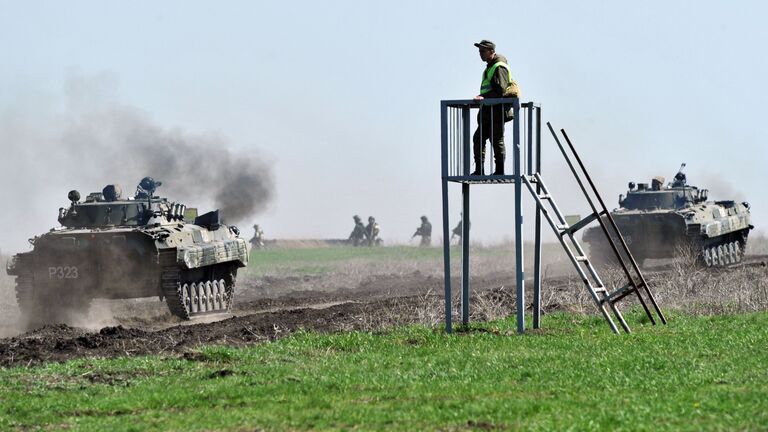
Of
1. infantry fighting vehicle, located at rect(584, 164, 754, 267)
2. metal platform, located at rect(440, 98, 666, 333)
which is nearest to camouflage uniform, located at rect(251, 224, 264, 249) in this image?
infantry fighting vehicle, located at rect(584, 164, 754, 267)

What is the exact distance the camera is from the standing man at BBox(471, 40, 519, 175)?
17.8 m

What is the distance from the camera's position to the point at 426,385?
41.4ft

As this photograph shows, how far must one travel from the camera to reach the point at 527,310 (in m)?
22.7

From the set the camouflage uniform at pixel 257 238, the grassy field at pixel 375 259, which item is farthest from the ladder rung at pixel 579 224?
the camouflage uniform at pixel 257 238

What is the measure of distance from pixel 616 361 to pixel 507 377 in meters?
1.36

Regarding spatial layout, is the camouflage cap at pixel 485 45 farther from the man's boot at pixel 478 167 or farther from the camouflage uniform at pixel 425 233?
the camouflage uniform at pixel 425 233

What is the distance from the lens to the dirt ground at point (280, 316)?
17.5 metres

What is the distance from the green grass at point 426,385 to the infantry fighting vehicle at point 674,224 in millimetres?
22044

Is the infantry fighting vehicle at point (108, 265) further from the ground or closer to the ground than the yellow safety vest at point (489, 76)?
closer to the ground

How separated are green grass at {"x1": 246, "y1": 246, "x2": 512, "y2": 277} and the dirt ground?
15.7 m

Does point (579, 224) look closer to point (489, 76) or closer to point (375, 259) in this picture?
point (489, 76)

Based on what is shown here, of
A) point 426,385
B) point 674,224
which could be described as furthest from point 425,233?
point 426,385

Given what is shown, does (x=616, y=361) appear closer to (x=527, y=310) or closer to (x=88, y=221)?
(x=527, y=310)

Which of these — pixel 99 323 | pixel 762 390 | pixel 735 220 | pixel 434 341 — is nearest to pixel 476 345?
pixel 434 341
